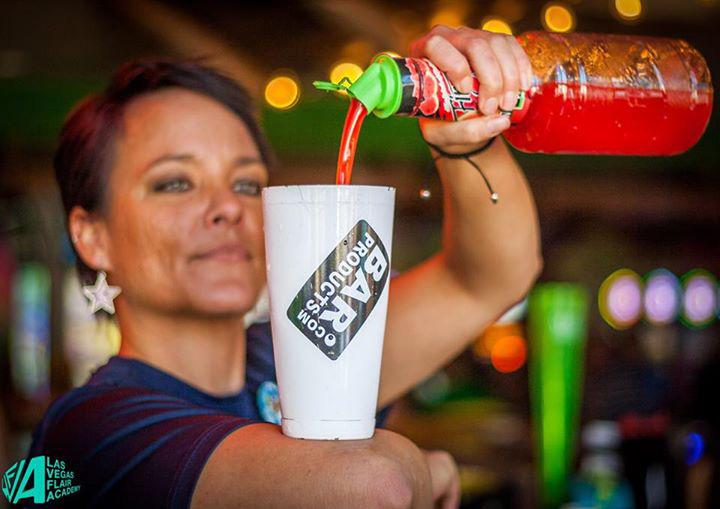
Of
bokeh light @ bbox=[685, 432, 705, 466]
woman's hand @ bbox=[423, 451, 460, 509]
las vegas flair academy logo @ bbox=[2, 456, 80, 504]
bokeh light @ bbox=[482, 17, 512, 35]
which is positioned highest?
bokeh light @ bbox=[482, 17, 512, 35]

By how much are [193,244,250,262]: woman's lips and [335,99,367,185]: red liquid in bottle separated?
45cm

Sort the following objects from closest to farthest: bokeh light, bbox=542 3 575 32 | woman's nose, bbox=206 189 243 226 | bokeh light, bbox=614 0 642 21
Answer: woman's nose, bbox=206 189 243 226 < bokeh light, bbox=542 3 575 32 < bokeh light, bbox=614 0 642 21

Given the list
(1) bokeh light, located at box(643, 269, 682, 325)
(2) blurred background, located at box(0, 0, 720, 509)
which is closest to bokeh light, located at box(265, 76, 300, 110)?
(2) blurred background, located at box(0, 0, 720, 509)

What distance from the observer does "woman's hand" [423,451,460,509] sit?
1350mm

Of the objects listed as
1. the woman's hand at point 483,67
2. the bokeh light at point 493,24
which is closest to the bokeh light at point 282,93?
the bokeh light at point 493,24

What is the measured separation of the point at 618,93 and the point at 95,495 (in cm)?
89

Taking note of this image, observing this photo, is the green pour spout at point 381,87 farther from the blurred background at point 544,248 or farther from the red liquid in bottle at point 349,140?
the blurred background at point 544,248

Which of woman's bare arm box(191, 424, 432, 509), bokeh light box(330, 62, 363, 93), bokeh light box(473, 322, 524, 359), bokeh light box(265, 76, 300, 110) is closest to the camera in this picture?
woman's bare arm box(191, 424, 432, 509)

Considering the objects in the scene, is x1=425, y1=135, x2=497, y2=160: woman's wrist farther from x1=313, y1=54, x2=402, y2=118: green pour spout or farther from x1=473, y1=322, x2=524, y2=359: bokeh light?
x1=473, y1=322, x2=524, y2=359: bokeh light

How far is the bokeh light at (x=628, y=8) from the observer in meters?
4.98

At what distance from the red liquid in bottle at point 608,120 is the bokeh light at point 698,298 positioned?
717cm

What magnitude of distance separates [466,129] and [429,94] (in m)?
0.13

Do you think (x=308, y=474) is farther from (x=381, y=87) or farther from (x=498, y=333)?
(x=498, y=333)

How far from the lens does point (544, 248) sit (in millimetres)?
7902
